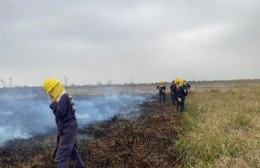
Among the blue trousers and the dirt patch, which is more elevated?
the blue trousers

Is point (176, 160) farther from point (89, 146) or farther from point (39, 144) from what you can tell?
point (39, 144)

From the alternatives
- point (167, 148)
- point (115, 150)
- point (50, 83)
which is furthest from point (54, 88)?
point (167, 148)

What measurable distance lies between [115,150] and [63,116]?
3607 millimetres

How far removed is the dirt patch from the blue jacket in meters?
2.16

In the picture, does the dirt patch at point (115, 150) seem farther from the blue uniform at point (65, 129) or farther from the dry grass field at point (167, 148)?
the blue uniform at point (65, 129)

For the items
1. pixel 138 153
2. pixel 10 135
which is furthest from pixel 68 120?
pixel 10 135

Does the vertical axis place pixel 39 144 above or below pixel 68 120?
below

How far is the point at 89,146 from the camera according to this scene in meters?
12.8

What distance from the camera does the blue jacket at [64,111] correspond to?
335 inches

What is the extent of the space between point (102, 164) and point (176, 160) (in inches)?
74.7

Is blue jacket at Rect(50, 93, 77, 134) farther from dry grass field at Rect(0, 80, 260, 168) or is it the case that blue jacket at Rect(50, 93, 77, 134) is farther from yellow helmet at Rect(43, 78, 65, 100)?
dry grass field at Rect(0, 80, 260, 168)

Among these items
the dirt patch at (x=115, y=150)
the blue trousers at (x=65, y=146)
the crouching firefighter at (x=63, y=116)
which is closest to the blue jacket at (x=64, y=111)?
the crouching firefighter at (x=63, y=116)

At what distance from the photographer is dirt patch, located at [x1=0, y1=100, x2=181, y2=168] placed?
10570 millimetres

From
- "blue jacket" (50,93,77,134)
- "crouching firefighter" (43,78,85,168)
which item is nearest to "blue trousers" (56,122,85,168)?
"crouching firefighter" (43,78,85,168)
